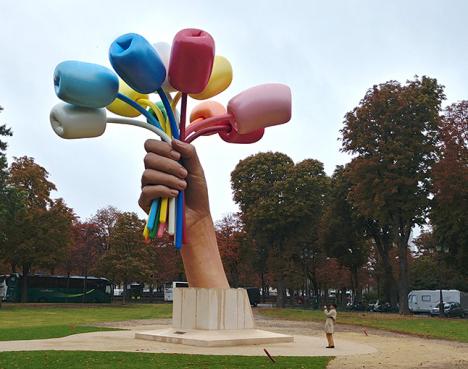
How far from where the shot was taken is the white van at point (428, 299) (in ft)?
153

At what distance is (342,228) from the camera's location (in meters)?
48.8

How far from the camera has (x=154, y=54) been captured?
1639 centimetres

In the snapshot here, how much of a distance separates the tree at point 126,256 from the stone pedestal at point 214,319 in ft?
114

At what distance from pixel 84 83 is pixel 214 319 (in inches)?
313

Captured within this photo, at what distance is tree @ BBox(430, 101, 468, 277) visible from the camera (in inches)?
1258

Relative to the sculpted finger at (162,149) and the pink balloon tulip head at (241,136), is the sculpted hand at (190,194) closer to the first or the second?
the sculpted finger at (162,149)

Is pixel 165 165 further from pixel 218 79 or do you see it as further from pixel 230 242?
pixel 230 242

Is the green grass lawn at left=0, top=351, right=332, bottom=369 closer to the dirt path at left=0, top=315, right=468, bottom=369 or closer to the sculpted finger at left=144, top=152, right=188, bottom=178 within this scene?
the dirt path at left=0, top=315, right=468, bottom=369

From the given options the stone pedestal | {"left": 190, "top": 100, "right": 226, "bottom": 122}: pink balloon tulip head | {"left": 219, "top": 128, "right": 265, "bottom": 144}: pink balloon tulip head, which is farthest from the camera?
{"left": 190, "top": 100, "right": 226, "bottom": 122}: pink balloon tulip head

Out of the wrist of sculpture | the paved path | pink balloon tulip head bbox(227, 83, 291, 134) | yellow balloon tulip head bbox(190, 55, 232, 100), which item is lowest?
the paved path

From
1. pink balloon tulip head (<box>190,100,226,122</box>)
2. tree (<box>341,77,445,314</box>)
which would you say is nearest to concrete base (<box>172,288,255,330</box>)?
pink balloon tulip head (<box>190,100,226,122</box>)

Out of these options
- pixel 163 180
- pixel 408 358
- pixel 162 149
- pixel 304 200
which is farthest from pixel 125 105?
pixel 304 200

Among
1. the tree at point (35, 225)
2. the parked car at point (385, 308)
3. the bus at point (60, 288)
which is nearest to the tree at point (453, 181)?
the parked car at point (385, 308)

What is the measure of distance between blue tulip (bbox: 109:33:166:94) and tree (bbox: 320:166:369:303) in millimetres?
32187
